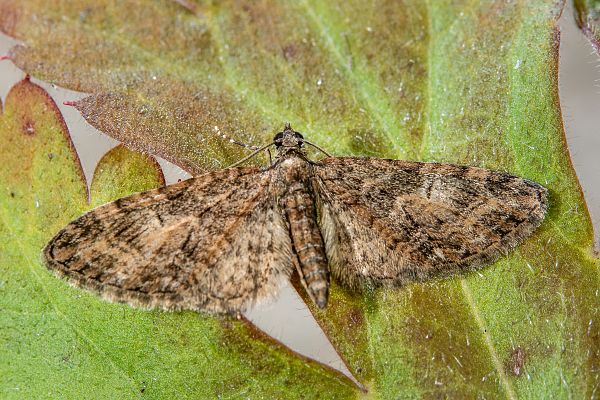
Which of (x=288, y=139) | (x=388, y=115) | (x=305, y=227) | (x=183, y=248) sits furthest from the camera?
(x=388, y=115)

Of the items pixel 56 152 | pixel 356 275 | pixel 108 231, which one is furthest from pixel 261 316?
pixel 56 152

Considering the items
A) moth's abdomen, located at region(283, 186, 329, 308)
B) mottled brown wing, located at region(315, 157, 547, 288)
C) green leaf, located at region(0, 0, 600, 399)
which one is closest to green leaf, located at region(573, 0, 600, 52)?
green leaf, located at region(0, 0, 600, 399)

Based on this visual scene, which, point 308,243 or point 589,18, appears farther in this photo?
point 589,18

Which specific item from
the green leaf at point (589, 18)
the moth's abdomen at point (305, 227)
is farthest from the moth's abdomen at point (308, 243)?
the green leaf at point (589, 18)

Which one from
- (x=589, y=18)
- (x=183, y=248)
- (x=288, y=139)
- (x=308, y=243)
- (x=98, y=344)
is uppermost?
(x=589, y=18)

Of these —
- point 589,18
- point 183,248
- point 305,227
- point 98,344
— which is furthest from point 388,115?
point 98,344

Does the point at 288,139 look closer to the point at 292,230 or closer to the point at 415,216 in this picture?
the point at 292,230

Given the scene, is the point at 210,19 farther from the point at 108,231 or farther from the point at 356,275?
the point at 356,275

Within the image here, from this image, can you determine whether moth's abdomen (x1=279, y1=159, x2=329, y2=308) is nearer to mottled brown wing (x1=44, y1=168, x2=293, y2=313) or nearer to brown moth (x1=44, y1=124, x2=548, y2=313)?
brown moth (x1=44, y1=124, x2=548, y2=313)
